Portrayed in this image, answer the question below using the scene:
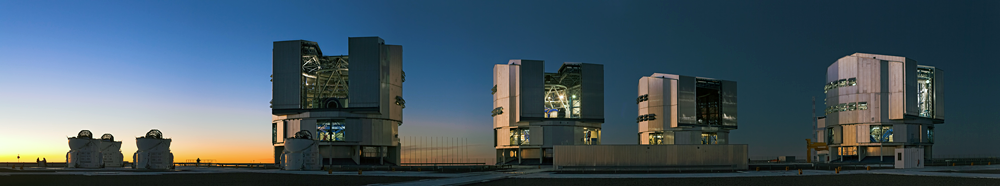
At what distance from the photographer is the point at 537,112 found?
2921 inches

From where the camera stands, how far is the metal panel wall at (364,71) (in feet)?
217

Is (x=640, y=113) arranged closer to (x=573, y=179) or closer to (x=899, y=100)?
(x=899, y=100)

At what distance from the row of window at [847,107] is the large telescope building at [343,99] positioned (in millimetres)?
49076

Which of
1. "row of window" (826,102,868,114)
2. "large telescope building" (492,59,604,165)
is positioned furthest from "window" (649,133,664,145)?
"row of window" (826,102,868,114)

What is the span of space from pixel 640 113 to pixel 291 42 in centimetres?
4611

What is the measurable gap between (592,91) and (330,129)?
A: 2739 cm

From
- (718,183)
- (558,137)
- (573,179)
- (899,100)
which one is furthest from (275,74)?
(899,100)

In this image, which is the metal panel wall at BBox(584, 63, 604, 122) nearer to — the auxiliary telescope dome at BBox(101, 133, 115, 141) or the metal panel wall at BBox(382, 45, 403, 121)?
the metal panel wall at BBox(382, 45, 403, 121)

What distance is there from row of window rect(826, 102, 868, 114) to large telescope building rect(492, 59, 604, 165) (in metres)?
27.4

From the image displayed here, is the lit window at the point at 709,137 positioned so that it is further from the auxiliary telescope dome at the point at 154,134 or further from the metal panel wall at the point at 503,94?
the auxiliary telescope dome at the point at 154,134

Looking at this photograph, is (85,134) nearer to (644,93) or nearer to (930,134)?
(644,93)

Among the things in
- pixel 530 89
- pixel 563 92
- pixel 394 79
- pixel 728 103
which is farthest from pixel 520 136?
pixel 728 103

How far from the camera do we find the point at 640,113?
3627 inches

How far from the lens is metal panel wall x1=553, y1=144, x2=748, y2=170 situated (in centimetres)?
5081
